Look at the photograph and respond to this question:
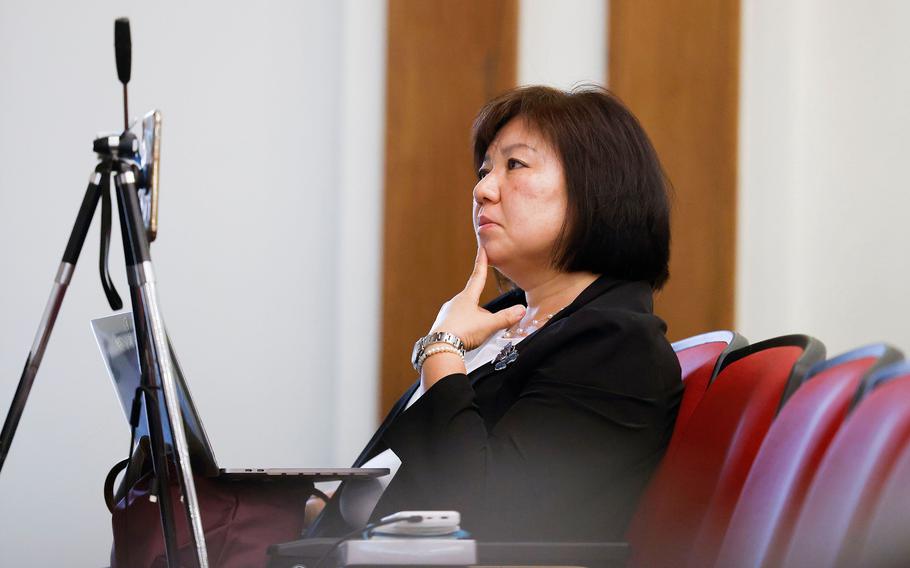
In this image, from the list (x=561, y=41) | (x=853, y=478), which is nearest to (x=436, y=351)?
(x=853, y=478)

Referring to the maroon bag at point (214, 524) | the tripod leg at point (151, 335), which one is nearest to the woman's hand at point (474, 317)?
the maroon bag at point (214, 524)

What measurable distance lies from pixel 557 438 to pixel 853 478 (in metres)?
0.61

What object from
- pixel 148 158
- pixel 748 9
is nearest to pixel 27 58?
pixel 148 158

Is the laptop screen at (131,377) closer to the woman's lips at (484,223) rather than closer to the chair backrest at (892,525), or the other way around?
the woman's lips at (484,223)

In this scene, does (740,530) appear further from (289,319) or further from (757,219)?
(289,319)

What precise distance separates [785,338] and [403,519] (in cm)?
69

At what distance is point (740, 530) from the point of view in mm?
1290

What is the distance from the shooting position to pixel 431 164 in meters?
3.08

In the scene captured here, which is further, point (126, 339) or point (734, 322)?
point (734, 322)

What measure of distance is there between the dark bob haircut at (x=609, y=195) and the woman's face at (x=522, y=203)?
20 millimetres

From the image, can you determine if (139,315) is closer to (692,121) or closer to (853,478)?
(853,478)

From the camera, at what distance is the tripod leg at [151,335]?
143 cm

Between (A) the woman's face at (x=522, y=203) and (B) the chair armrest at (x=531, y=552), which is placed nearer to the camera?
(B) the chair armrest at (x=531, y=552)

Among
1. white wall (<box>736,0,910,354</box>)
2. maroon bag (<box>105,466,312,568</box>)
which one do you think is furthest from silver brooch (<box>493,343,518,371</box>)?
white wall (<box>736,0,910,354</box>)
